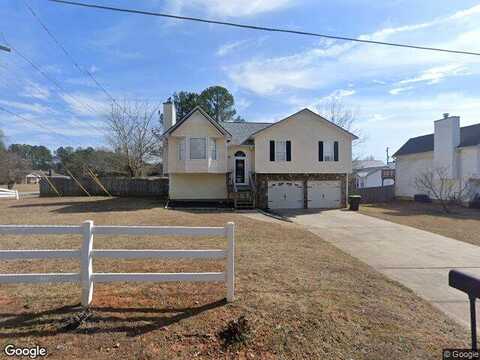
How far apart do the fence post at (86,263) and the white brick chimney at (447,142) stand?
87.7ft

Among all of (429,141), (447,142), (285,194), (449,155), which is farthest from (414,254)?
(429,141)

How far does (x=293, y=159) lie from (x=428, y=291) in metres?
15.9

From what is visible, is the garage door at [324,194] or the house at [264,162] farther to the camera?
the garage door at [324,194]

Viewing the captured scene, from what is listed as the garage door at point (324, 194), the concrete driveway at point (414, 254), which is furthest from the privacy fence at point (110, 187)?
the concrete driveway at point (414, 254)

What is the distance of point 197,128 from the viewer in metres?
20.2

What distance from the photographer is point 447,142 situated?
23641 millimetres

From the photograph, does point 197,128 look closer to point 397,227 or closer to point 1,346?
point 397,227

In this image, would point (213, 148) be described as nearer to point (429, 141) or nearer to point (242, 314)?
point (242, 314)

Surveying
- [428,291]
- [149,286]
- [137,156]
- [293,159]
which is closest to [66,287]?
[149,286]

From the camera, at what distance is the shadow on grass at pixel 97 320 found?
343 centimetres

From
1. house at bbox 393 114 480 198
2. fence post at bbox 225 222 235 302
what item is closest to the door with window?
house at bbox 393 114 480 198

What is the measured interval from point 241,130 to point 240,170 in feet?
12.4

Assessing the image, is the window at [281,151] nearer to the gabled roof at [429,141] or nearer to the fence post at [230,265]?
the gabled roof at [429,141]

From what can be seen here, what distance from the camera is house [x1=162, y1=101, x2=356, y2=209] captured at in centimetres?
2028
